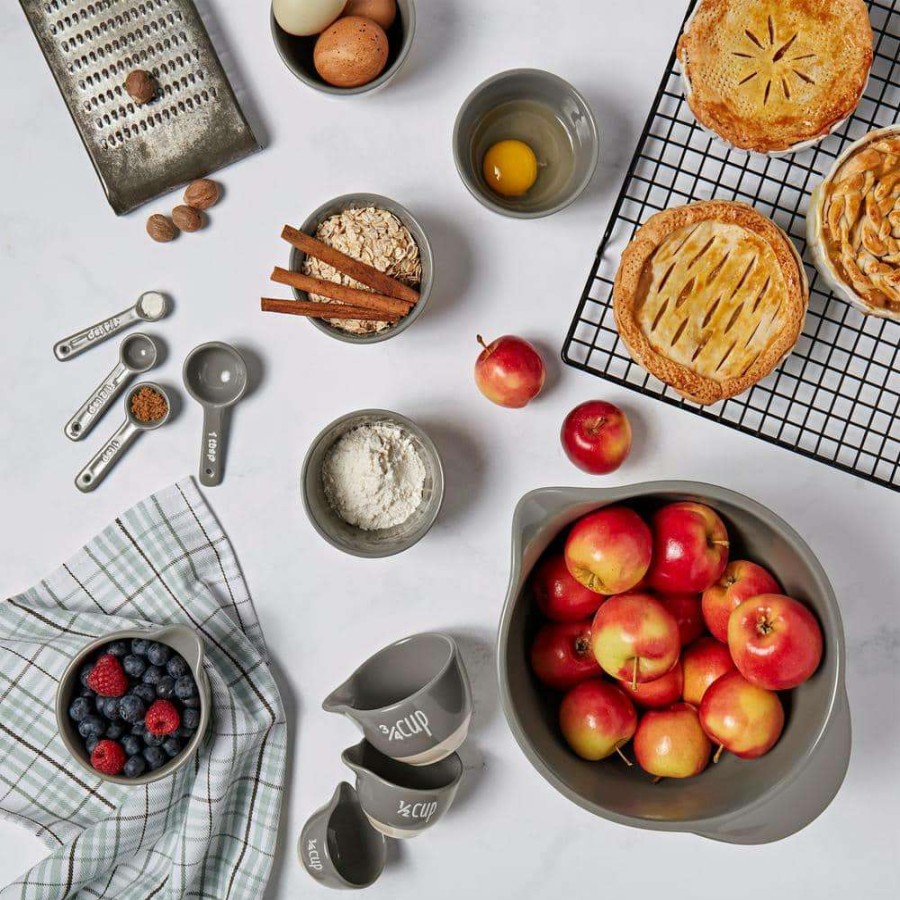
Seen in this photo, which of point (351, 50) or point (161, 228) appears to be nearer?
point (351, 50)

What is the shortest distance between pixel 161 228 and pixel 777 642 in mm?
1575

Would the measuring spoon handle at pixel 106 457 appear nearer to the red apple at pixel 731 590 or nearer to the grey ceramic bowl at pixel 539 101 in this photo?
the grey ceramic bowl at pixel 539 101

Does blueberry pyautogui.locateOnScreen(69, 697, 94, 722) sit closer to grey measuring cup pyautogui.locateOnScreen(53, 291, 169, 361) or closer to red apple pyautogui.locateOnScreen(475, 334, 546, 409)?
grey measuring cup pyautogui.locateOnScreen(53, 291, 169, 361)

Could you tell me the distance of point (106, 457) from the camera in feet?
6.91

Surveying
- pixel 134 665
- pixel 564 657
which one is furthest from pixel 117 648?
pixel 564 657

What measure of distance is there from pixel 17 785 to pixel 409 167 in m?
1.69

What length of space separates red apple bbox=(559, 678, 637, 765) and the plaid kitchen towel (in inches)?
27.4

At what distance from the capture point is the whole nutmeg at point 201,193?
202 cm

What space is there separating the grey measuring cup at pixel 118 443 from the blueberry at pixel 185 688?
1.72ft

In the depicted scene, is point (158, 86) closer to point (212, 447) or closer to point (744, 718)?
point (212, 447)

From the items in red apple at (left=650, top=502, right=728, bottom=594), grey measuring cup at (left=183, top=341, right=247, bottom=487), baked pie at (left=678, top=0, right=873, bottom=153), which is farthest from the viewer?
grey measuring cup at (left=183, top=341, right=247, bottom=487)

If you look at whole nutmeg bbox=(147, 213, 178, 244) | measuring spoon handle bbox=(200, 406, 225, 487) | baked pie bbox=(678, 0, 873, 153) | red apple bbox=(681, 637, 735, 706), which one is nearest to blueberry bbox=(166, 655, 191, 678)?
measuring spoon handle bbox=(200, 406, 225, 487)

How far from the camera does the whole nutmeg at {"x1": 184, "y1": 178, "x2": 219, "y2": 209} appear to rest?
202 centimetres

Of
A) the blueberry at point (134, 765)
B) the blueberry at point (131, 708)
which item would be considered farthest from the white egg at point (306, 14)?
the blueberry at point (134, 765)
